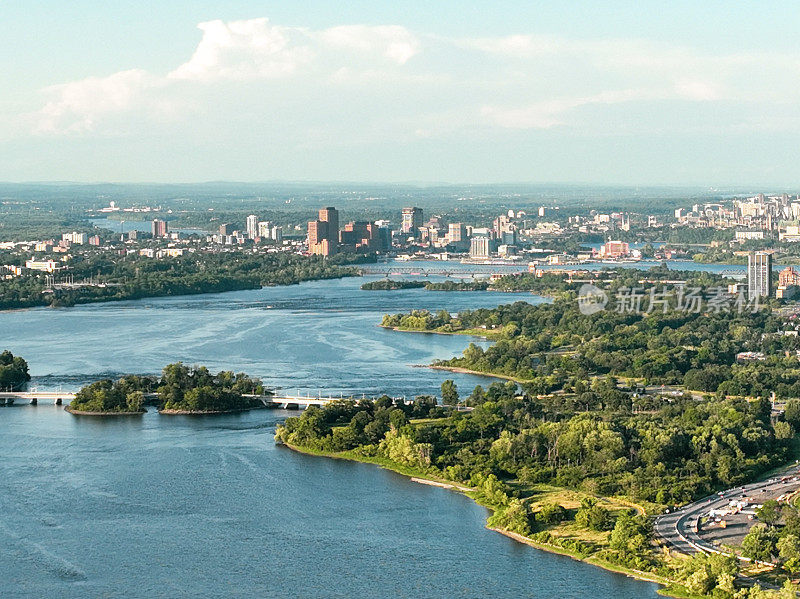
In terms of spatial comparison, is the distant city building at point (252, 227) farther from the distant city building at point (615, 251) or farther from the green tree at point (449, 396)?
the green tree at point (449, 396)

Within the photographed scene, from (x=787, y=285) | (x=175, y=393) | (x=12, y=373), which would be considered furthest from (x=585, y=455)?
(x=787, y=285)

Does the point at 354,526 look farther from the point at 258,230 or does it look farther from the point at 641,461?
the point at 258,230

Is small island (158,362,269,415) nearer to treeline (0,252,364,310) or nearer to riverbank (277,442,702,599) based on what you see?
riverbank (277,442,702,599)

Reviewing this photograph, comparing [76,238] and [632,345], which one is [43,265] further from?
[632,345]

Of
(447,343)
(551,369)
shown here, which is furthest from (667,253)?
(551,369)

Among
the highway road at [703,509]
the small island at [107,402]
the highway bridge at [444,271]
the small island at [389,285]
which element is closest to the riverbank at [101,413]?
the small island at [107,402]

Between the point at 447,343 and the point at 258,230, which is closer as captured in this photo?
the point at 447,343
